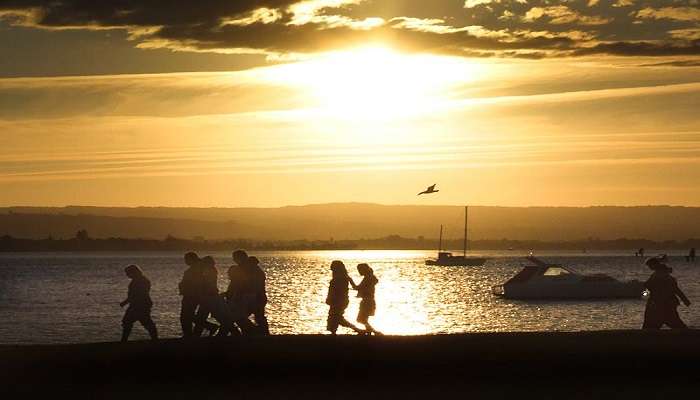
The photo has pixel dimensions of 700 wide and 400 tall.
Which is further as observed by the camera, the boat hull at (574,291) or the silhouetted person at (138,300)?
the boat hull at (574,291)

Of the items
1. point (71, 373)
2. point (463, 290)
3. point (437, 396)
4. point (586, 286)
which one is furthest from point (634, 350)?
point (463, 290)

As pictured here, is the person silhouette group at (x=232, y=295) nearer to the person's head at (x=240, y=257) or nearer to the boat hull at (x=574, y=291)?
the person's head at (x=240, y=257)

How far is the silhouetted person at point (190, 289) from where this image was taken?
2108 cm

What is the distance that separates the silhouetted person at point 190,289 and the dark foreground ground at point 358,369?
8.08ft

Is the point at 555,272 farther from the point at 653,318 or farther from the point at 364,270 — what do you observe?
the point at 364,270

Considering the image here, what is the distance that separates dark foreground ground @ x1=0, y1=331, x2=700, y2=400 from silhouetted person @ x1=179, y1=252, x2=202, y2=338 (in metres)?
2.46

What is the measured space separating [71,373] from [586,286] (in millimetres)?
65416

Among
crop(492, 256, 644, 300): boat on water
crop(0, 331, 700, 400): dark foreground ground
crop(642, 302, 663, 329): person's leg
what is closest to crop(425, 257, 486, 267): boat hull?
crop(492, 256, 644, 300): boat on water

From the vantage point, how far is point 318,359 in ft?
57.3

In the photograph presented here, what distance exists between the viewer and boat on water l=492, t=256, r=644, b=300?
77375 millimetres

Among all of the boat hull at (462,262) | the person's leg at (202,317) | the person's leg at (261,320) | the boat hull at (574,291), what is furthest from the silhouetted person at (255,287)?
the boat hull at (462,262)

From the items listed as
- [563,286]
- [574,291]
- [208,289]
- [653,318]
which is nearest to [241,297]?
[208,289]

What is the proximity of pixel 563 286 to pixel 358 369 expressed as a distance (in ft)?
204

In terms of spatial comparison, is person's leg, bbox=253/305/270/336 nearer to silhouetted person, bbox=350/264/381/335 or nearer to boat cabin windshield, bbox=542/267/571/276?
silhouetted person, bbox=350/264/381/335
